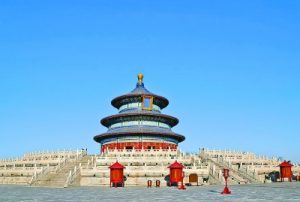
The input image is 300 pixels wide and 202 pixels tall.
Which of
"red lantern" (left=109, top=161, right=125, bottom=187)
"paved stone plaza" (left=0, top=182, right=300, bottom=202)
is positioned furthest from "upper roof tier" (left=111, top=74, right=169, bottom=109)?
"paved stone plaza" (left=0, top=182, right=300, bottom=202)

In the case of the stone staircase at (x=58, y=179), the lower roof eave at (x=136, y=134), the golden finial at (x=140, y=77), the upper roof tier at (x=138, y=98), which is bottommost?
the stone staircase at (x=58, y=179)

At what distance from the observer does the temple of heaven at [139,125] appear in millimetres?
54312

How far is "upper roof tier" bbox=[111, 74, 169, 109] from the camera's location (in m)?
60.3

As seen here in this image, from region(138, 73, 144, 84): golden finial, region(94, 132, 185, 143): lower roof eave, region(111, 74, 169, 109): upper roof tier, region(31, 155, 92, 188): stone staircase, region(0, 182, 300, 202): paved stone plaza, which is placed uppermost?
region(138, 73, 144, 84): golden finial

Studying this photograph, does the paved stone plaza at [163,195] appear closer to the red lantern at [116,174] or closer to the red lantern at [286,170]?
the red lantern at [116,174]

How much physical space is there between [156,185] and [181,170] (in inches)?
94.0

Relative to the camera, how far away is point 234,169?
3631cm

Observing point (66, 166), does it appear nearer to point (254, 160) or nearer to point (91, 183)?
point (91, 183)

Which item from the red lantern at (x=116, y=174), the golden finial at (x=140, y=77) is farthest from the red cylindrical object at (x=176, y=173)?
the golden finial at (x=140, y=77)

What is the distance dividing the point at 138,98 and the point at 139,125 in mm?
5649

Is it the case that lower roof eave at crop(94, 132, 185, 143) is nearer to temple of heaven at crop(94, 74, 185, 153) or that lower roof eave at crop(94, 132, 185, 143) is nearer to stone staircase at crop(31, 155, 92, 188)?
temple of heaven at crop(94, 74, 185, 153)

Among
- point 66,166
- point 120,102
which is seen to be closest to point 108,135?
point 120,102

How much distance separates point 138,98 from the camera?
60.3 meters

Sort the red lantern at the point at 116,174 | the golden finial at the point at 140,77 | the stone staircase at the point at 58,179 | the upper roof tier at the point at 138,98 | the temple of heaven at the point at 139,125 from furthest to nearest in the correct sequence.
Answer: the golden finial at the point at 140,77, the upper roof tier at the point at 138,98, the temple of heaven at the point at 139,125, the stone staircase at the point at 58,179, the red lantern at the point at 116,174
